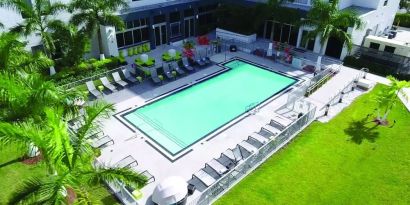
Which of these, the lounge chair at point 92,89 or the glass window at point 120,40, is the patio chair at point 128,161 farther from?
the glass window at point 120,40

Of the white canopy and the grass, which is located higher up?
the white canopy

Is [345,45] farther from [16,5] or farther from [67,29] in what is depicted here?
[16,5]

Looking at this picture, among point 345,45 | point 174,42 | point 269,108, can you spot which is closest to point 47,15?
point 174,42

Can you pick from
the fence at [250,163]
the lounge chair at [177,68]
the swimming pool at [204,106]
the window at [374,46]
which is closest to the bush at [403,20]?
the window at [374,46]

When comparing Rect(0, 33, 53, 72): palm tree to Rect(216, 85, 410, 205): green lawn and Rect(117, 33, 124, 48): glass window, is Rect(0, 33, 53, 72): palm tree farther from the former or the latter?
Rect(117, 33, 124, 48): glass window

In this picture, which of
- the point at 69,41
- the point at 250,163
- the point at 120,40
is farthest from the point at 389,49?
the point at 69,41

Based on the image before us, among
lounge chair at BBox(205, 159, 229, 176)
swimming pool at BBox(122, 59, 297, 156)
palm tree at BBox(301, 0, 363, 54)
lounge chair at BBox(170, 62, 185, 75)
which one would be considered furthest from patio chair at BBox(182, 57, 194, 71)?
lounge chair at BBox(205, 159, 229, 176)

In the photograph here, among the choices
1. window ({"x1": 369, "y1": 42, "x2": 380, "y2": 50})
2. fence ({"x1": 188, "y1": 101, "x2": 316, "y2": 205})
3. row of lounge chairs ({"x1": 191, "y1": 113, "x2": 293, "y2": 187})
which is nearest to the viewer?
fence ({"x1": 188, "y1": 101, "x2": 316, "y2": 205})

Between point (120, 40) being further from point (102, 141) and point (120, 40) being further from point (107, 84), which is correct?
point (102, 141)
